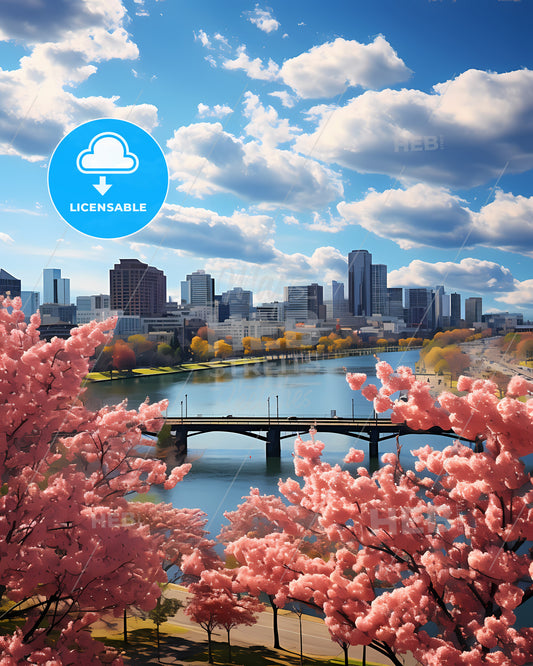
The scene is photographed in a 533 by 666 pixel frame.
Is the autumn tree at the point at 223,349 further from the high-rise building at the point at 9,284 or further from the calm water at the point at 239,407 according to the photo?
the high-rise building at the point at 9,284

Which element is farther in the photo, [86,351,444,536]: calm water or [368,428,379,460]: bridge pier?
[368,428,379,460]: bridge pier

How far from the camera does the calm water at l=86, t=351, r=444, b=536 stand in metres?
8.39

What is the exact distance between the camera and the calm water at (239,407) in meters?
8.39

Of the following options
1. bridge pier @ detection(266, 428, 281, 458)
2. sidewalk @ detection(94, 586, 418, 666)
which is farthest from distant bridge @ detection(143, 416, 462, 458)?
sidewalk @ detection(94, 586, 418, 666)

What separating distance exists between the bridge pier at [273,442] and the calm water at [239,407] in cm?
21

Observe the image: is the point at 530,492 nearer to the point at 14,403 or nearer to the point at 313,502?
the point at 313,502

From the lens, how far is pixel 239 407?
13.8 metres

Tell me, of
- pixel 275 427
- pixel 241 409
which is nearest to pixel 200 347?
pixel 275 427

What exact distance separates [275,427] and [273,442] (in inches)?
12.8

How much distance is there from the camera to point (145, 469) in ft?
6.48

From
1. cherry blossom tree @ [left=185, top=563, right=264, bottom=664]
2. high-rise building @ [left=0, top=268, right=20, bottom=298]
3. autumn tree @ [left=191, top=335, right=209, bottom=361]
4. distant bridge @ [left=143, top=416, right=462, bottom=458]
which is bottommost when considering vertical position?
distant bridge @ [left=143, top=416, right=462, bottom=458]

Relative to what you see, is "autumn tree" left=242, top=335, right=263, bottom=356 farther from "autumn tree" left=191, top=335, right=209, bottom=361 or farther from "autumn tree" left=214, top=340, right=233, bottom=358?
"autumn tree" left=191, top=335, right=209, bottom=361

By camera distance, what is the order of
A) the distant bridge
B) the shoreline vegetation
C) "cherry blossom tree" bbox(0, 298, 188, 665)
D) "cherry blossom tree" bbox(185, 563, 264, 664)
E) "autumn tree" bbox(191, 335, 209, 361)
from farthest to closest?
the shoreline vegetation < "autumn tree" bbox(191, 335, 209, 361) < the distant bridge < "cherry blossom tree" bbox(185, 563, 264, 664) < "cherry blossom tree" bbox(0, 298, 188, 665)

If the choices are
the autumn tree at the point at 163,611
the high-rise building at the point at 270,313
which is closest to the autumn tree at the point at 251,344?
the high-rise building at the point at 270,313
